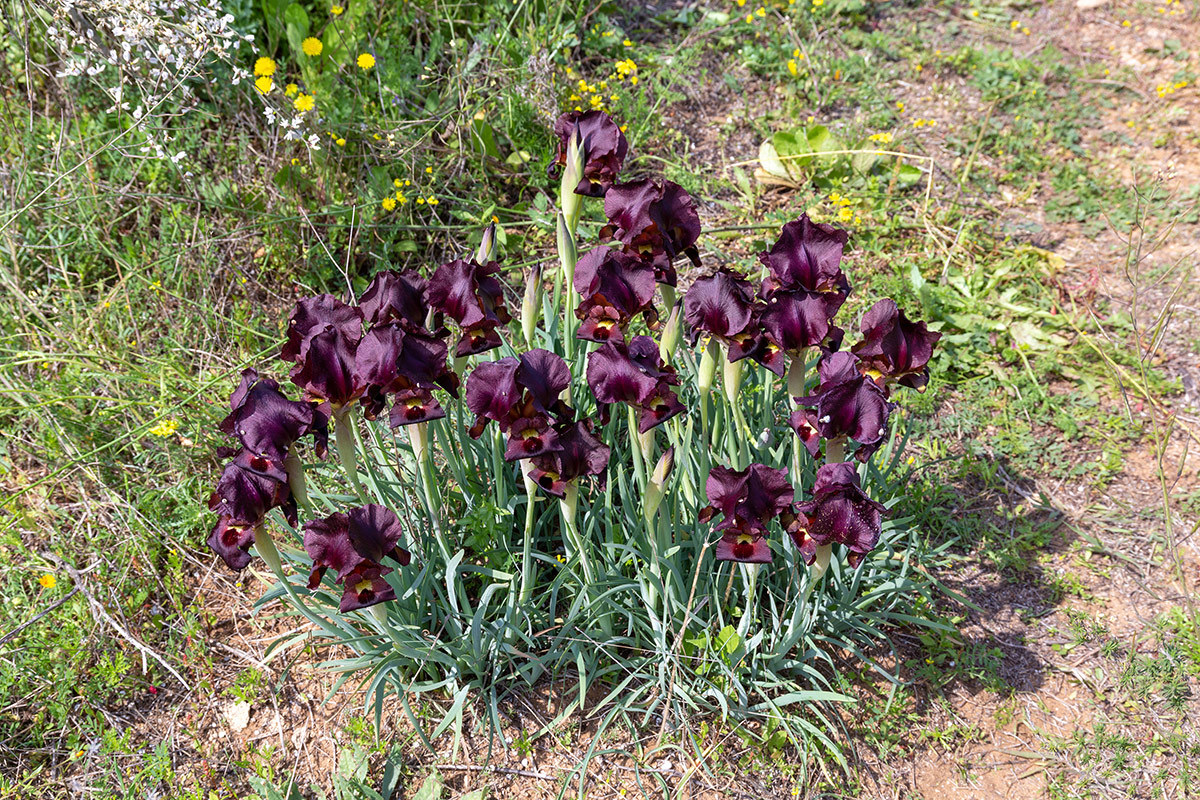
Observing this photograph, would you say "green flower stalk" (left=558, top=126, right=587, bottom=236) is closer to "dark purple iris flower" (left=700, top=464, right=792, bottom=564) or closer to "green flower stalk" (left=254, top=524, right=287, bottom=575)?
"dark purple iris flower" (left=700, top=464, right=792, bottom=564)

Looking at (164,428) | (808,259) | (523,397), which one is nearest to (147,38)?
(164,428)

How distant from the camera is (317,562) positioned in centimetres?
216

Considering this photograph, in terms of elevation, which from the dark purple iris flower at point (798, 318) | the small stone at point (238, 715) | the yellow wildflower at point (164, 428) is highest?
the dark purple iris flower at point (798, 318)

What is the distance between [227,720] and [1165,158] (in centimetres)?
564

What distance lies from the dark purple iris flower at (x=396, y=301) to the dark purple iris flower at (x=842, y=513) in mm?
1120

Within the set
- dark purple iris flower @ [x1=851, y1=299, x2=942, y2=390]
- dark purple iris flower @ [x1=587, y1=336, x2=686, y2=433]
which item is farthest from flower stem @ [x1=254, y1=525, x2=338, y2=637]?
dark purple iris flower @ [x1=851, y1=299, x2=942, y2=390]

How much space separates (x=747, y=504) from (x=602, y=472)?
433 mm

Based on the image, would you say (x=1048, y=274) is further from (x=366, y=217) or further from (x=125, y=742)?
(x=125, y=742)

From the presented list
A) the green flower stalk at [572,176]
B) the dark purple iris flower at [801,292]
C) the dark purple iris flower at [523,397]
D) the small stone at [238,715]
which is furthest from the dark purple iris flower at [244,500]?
the dark purple iris flower at [801,292]

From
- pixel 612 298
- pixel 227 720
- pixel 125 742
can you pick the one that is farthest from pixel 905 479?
pixel 125 742

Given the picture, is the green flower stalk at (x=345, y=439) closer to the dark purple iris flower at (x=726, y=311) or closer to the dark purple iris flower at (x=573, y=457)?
the dark purple iris flower at (x=573, y=457)

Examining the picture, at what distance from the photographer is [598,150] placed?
2625 mm

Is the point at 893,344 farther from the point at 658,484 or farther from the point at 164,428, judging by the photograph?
the point at 164,428

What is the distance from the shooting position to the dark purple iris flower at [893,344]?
7.30 feet
